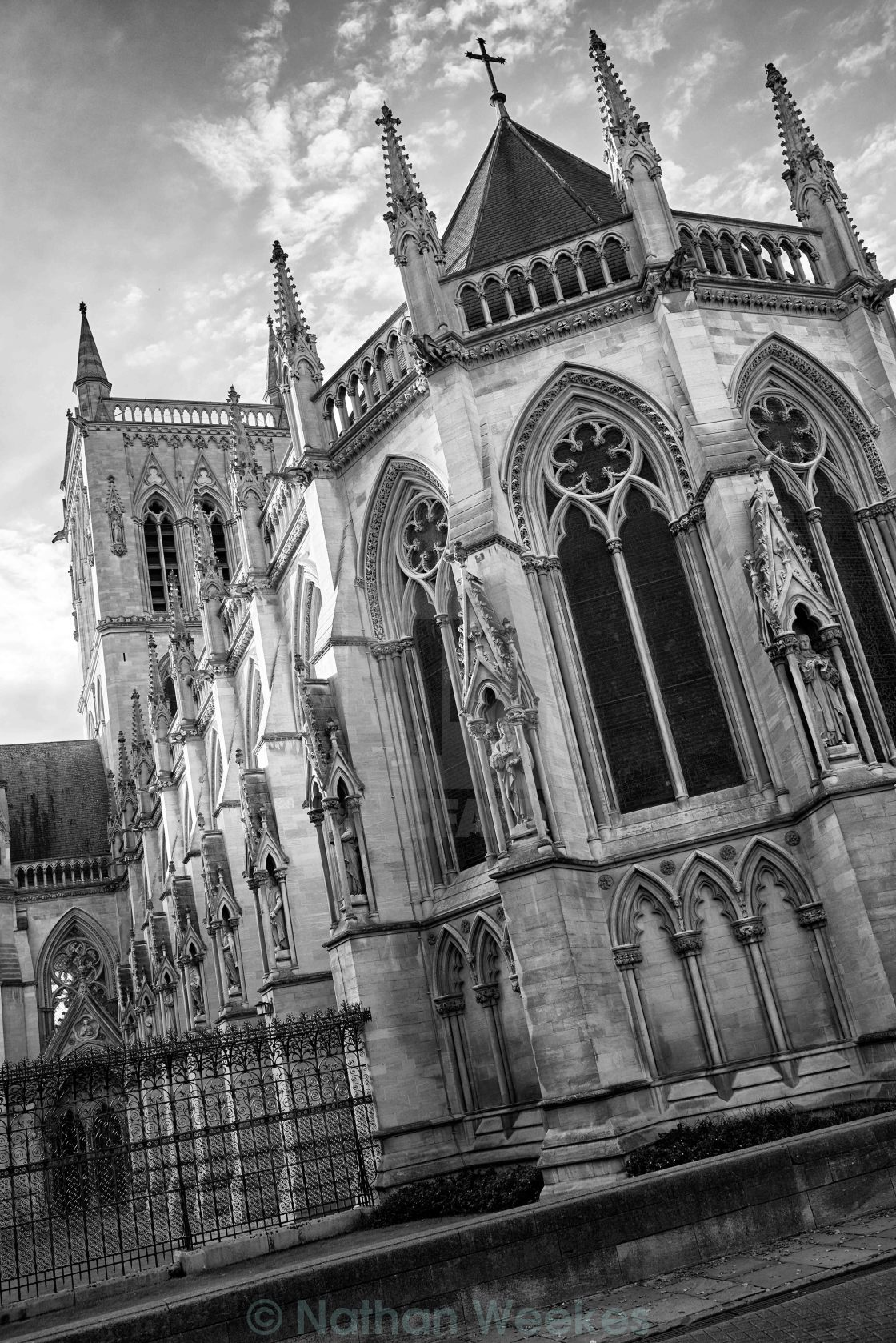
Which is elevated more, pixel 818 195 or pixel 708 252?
pixel 818 195

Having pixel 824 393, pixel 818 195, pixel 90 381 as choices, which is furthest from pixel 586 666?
pixel 90 381

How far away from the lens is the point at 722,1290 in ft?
26.8

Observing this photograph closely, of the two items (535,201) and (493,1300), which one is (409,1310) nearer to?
(493,1300)

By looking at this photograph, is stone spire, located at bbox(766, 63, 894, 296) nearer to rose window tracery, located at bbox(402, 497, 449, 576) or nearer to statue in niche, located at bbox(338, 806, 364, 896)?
rose window tracery, located at bbox(402, 497, 449, 576)

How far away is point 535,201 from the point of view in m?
20.5

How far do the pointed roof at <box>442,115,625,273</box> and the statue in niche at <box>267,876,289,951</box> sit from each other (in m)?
11.2

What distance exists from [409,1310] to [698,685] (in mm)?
9914

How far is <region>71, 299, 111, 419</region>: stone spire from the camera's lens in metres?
51.1

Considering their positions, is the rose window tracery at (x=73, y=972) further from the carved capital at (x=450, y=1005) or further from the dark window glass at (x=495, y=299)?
the dark window glass at (x=495, y=299)

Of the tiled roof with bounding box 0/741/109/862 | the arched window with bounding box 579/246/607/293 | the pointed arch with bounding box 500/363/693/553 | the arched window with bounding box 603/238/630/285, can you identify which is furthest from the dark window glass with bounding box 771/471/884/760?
the tiled roof with bounding box 0/741/109/862

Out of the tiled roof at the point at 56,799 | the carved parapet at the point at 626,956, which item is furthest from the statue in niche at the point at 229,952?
the tiled roof at the point at 56,799

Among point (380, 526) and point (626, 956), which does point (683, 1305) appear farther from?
point (380, 526)

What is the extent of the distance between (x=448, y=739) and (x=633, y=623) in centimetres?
358

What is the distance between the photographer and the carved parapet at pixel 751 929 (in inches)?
576
